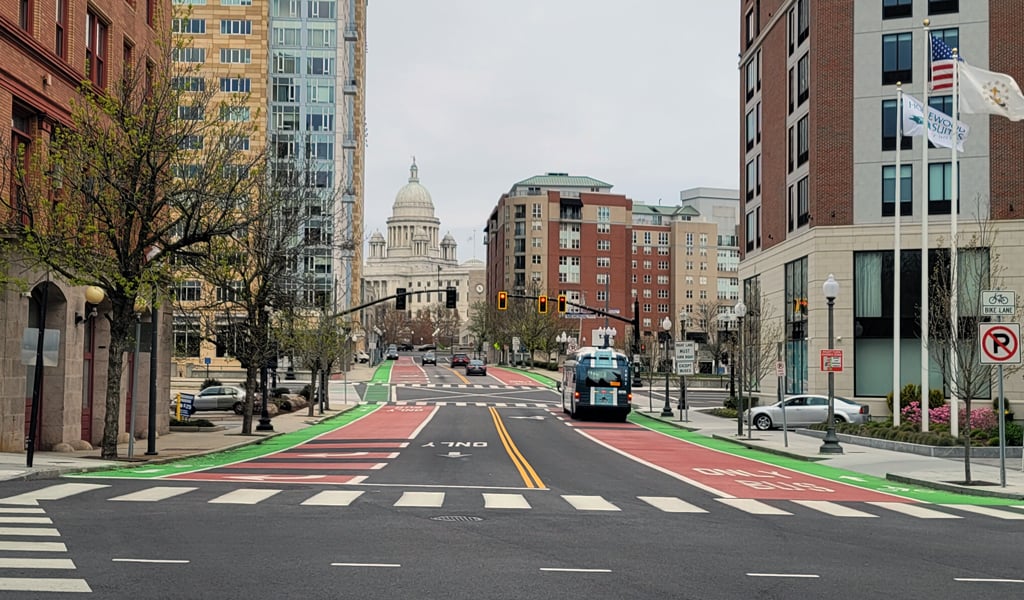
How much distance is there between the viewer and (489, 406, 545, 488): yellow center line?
23059 mm

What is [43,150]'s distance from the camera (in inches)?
1083

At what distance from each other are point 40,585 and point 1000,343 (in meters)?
18.6

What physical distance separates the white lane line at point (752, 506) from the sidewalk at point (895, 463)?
5.23m

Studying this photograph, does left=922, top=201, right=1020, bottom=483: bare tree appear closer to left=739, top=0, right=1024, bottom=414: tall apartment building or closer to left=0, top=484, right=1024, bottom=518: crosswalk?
left=739, top=0, right=1024, bottom=414: tall apartment building

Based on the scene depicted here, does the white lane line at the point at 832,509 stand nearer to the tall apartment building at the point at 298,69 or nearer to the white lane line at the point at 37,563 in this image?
the white lane line at the point at 37,563

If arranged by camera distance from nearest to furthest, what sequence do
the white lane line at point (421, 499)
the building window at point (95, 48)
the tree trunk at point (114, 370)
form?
the white lane line at point (421, 499) → the tree trunk at point (114, 370) → the building window at point (95, 48)

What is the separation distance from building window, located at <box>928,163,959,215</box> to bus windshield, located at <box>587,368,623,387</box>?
16056mm

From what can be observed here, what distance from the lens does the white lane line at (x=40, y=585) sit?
9.56 m

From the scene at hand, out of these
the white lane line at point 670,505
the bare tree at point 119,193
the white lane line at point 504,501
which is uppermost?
the bare tree at point 119,193

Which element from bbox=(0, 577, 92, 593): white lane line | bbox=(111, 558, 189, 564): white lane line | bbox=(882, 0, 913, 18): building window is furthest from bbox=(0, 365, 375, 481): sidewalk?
bbox=(882, 0, 913, 18): building window

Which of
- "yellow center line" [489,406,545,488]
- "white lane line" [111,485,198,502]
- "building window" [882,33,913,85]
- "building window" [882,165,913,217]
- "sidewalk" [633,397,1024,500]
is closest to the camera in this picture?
"white lane line" [111,485,198,502]

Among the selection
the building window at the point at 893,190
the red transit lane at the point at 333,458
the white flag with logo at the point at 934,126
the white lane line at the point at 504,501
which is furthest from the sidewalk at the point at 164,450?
the building window at the point at 893,190

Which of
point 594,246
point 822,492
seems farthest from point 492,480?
point 594,246

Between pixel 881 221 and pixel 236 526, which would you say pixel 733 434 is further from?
pixel 236 526
